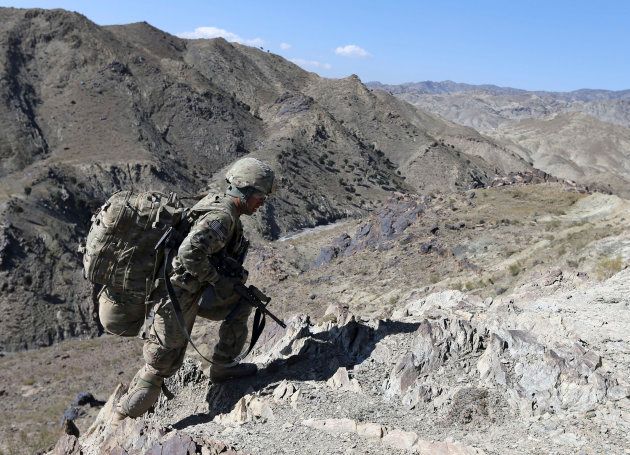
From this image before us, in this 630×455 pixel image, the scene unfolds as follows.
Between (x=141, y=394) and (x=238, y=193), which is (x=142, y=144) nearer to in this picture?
(x=141, y=394)

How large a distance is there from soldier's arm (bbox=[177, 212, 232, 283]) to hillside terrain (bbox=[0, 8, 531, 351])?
23389mm

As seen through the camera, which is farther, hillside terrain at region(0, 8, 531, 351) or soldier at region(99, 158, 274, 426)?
hillside terrain at region(0, 8, 531, 351)

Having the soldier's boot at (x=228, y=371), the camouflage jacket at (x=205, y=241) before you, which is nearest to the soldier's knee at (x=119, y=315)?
the camouflage jacket at (x=205, y=241)

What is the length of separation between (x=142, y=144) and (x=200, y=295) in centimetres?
4841

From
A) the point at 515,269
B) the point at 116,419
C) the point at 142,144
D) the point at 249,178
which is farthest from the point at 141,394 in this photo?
the point at 142,144

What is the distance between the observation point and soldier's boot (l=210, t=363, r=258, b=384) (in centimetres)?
623

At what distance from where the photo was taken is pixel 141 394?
571 cm

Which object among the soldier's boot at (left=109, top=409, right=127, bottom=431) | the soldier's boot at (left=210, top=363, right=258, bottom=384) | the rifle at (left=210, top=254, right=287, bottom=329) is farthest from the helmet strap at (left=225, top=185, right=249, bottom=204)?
the soldier's boot at (left=109, top=409, right=127, bottom=431)

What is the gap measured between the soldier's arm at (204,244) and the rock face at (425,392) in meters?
1.42

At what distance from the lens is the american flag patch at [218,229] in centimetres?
510

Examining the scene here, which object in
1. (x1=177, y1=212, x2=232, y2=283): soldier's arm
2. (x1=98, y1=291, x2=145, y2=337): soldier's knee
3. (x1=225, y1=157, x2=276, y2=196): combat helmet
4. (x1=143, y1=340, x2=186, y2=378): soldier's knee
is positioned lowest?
(x1=143, y1=340, x2=186, y2=378): soldier's knee

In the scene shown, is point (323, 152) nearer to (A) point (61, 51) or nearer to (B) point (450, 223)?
(A) point (61, 51)

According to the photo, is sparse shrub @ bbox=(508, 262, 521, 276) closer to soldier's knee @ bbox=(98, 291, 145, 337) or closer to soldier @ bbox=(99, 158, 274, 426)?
soldier @ bbox=(99, 158, 274, 426)

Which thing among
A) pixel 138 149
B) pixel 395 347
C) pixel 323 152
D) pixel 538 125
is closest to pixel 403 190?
pixel 323 152
